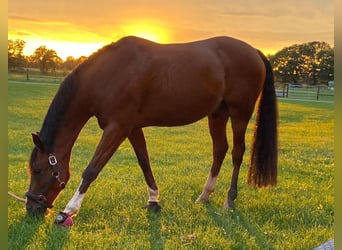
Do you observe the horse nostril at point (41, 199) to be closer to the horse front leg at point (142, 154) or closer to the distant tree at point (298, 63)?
the horse front leg at point (142, 154)

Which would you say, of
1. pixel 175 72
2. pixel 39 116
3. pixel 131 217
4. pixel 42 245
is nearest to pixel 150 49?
pixel 175 72

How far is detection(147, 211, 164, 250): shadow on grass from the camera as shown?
10.4 feet

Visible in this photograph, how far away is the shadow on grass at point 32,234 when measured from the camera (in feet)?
10.3

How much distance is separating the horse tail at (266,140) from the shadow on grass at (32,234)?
2193 mm

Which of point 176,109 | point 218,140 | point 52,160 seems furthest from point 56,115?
point 218,140

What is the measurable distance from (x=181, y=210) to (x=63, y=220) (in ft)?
3.80

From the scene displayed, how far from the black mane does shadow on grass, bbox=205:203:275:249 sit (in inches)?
65.2

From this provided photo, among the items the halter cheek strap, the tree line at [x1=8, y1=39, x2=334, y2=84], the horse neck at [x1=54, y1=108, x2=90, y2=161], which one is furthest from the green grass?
the tree line at [x1=8, y1=39, x2=334, y2=84]

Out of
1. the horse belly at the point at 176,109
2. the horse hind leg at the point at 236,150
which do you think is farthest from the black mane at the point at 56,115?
the horse hind leg at the point at 236,150

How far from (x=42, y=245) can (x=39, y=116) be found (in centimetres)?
1068

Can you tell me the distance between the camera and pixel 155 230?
3.54m

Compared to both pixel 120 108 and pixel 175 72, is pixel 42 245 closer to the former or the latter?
pixel 120 108

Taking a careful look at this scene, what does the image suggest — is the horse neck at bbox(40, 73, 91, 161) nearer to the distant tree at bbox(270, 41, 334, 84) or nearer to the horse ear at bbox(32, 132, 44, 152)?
the horse ear at bbox(32, 132, 44, 152)

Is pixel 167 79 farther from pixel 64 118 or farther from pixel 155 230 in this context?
pixel 155 230
